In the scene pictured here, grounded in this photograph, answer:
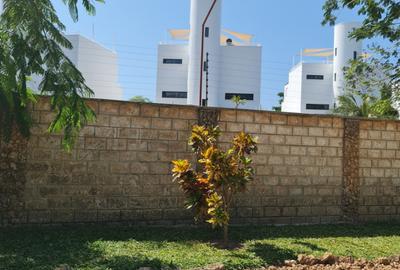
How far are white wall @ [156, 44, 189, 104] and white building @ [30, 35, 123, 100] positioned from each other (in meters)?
5.24

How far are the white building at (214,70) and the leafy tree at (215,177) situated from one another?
3692 cm

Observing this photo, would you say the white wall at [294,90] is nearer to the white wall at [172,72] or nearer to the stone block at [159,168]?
the white wall at [172,72]

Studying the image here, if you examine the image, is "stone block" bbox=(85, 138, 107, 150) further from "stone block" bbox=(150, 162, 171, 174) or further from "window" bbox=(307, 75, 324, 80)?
"window" bbox=(307, 75, 324, 80)

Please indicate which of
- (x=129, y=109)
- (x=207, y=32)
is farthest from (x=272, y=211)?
(x=207, y=32)

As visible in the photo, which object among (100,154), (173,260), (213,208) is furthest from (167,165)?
(173,260)

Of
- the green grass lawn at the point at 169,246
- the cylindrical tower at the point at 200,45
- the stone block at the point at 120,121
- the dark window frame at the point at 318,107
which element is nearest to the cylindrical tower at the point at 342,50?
the dark window frame at the point at 318,107

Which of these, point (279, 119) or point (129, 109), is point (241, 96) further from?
point (129, 109)

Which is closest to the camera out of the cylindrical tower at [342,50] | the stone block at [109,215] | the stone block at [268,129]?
the stone block at [109,215]

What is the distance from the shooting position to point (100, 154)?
8.23 metres

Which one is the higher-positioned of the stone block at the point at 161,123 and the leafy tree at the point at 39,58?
the leafy tree at the point at 39,58

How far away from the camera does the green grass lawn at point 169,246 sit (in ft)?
20.5

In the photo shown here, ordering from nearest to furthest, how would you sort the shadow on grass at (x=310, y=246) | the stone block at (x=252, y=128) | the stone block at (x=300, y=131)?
the shadow on grass at (x=310, y=246) < the stone block at (x=252, y=128) < the stone block at (x=300, y=131)

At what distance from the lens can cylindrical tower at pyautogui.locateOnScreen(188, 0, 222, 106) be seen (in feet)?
143

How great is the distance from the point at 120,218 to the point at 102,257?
6.43ft
